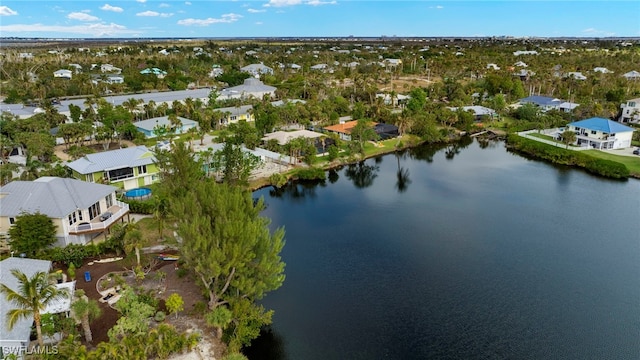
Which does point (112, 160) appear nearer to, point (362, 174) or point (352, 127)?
point (362, 174)

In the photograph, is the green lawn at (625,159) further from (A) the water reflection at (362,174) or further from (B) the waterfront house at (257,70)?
(B) the waterfront house at (257,70)

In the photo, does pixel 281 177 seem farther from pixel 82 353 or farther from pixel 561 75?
pixel 561 75

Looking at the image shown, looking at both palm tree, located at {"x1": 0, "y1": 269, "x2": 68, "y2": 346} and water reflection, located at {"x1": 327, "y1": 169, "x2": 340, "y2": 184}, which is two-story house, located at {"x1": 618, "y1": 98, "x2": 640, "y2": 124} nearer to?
water reflection, located at {"x1": 327, "y1": 169, "x2": 340, "y2": 184}

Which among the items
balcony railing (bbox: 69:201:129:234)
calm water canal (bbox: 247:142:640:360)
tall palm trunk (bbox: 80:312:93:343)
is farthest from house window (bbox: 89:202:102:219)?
calm water canal (bbox: 247:142:640:360)

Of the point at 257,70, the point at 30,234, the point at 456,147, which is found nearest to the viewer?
the point at 30,234

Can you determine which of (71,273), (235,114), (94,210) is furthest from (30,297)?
(235,114)

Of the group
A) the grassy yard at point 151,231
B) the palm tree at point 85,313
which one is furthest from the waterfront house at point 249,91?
the palm tree at point 85,313
